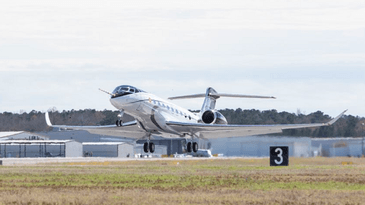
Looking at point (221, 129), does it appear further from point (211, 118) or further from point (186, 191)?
point (186, 191)

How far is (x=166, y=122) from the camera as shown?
143ft

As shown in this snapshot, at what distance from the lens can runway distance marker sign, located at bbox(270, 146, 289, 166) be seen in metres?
48.3

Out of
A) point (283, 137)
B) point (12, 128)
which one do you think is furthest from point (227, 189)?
Result: point (12, 128)

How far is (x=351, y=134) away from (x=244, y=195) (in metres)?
46.6

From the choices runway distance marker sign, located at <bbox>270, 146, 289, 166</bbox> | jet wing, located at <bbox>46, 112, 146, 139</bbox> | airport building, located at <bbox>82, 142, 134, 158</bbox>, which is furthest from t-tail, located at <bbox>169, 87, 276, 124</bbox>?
airport building, located at <bbox>82, 142, 134, 158</bbox>

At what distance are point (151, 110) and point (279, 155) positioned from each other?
12.4 metres

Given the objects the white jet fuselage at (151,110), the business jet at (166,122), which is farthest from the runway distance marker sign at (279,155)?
the white jet fuselage at (151,110)

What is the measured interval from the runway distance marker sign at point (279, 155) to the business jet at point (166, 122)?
174 centimetres

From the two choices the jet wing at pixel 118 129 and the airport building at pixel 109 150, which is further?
the airport building at pixel 109 150

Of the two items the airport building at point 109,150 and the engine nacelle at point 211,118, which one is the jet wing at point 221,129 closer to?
the engine nacelle at point 211,118

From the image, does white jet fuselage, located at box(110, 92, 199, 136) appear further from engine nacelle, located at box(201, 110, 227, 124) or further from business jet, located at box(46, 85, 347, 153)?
engine nacelle, located at box(201, 110, 227, 124)

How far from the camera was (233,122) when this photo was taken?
74.0 m

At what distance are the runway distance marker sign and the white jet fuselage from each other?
7.11 meters

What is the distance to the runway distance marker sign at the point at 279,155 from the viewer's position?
48.3 meters
